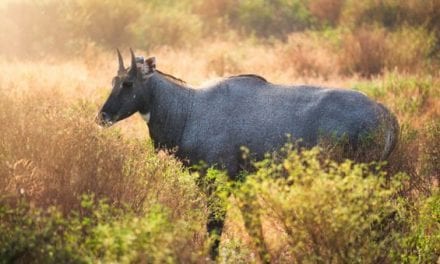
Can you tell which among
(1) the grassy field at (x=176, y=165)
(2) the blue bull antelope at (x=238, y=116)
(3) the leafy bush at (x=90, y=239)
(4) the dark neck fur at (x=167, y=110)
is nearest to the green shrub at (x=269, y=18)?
(1) the grassy field at (x=176, y=165)

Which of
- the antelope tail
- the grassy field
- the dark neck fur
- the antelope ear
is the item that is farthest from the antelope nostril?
the antelope tail

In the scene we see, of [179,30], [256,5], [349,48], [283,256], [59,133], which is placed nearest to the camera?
[59,133]

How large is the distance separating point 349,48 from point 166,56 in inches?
209

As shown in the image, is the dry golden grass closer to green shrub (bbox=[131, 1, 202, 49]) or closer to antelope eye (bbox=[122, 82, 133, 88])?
antelope eye (bbox=[122, 82, 133, 88])

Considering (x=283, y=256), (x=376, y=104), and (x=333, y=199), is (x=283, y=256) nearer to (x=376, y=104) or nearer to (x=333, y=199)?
(x=333, y=199)

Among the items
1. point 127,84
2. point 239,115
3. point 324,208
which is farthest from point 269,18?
point 324,208

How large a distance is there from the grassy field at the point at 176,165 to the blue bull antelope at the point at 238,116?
1.03ft

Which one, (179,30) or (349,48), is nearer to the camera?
(349,48)

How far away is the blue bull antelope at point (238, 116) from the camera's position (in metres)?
7.82

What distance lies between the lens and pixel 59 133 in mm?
6070

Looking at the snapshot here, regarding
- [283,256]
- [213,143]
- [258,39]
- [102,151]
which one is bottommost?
[258,39]

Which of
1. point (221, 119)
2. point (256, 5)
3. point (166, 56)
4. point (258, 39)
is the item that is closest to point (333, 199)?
point (221, 119)

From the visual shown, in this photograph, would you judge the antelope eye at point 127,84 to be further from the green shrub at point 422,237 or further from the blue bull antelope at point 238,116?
the green shrub at point 422,237

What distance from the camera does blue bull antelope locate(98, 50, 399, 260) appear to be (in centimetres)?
782
